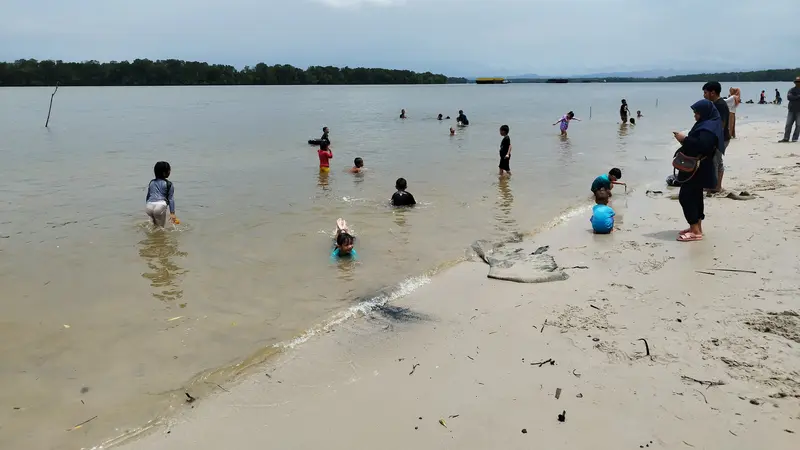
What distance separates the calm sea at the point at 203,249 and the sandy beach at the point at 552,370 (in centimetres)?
78

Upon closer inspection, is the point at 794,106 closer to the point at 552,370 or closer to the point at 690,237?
the point at 690,237

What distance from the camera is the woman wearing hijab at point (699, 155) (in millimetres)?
7176

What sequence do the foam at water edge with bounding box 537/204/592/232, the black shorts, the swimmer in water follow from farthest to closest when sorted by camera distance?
the swimmer in water, the black shorts, the foam at water edge with bounding box 537/204/592/232

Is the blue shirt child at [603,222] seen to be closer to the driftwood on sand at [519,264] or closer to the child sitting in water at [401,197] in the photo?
the driftwood on sand at [519,264]

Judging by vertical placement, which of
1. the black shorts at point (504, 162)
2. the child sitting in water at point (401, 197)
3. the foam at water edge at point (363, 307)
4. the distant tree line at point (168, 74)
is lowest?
the foam at water edge at point (363, 307)

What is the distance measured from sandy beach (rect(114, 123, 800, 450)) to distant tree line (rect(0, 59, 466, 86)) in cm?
12120

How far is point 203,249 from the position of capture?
29.0ft

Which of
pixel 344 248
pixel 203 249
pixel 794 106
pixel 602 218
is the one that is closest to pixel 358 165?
pixel 203 249

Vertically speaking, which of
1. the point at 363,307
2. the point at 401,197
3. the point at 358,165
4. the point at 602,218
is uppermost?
the point at 358,165

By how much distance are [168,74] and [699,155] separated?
5893 inches

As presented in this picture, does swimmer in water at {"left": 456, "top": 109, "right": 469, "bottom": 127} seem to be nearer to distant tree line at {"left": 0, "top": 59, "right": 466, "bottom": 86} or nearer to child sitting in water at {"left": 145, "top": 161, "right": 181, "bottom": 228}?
child sitting in water at {"left": 145, "top": 161, "right": 181, "bottom": 228}

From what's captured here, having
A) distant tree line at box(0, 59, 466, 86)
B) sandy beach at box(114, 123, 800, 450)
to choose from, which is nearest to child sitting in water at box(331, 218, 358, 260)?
sandy beach at box(114, 123, 800, 450)

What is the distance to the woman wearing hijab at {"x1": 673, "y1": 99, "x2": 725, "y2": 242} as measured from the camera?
7.18 m

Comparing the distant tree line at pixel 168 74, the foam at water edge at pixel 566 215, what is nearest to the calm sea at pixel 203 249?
the foam at water edge at pixel 566 215
